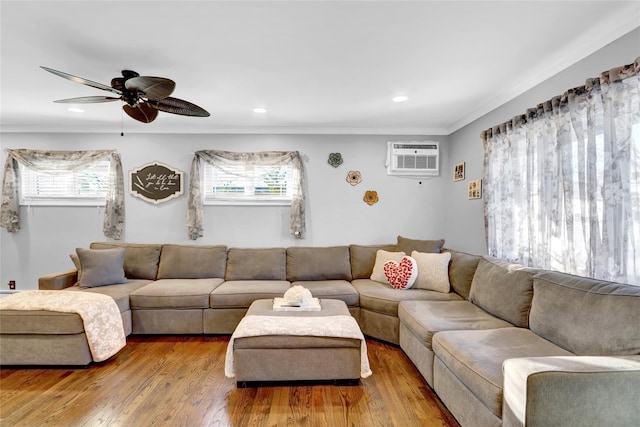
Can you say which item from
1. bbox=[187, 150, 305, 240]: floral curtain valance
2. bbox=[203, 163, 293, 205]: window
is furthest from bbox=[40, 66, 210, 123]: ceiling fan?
bbox=[203, 163, 293, 205]: window

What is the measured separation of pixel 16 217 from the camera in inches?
169

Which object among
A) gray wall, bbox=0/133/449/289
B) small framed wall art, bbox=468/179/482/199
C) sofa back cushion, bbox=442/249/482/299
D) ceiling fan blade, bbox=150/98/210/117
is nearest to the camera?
ceiling fan blade, bbox=150/98/210/117

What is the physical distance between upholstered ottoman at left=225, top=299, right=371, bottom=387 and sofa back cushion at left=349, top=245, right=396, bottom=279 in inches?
64.4

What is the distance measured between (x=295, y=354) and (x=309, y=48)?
2.21 metres

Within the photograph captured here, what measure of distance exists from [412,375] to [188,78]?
314 centimetres

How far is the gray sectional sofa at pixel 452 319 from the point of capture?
4.37 ft

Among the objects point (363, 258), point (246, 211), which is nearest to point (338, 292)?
point (363, 258)

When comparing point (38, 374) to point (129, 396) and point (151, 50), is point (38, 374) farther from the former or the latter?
point (151, 50)

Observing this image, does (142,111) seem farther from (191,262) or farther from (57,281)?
(57,281)

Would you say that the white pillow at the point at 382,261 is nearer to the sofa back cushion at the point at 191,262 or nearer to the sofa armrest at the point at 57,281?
the sofa back cushion at the point at 191,262

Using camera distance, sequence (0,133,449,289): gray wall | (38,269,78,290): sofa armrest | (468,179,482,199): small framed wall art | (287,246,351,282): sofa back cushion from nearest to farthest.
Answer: (38,269,78,290): sofa armrest
(468,179,482,199): small framed wall art
(287,246,351,282): sofa back cushion
(0,133,449,289): gray wall

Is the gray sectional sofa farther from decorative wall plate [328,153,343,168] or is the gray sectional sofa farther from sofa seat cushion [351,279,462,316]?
decorative wall plate [328,153,343,168]

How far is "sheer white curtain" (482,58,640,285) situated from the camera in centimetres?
186

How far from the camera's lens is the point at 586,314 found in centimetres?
177
